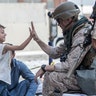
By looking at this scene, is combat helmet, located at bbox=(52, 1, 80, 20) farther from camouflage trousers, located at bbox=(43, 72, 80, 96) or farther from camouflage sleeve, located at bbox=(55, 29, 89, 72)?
camouflage trousers, located at bbox=(43, 72, 80, 96)

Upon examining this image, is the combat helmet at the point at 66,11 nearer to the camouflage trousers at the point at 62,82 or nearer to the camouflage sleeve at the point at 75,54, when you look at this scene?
the camouflage sleeve at the point at 75,54

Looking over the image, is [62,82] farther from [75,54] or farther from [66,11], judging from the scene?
[66,11]

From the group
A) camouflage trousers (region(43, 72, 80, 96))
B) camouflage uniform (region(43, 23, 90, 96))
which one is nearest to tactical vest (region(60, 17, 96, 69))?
camouflage uniform (region(43, 23, 90, 96))

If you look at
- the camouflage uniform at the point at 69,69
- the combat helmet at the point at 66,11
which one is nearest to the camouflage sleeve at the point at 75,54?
the camouflage uniform at the point at 69,69

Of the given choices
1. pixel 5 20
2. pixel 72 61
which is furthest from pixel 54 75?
pixel 5 20

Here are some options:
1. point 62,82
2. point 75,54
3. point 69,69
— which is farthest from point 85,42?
point 62,82

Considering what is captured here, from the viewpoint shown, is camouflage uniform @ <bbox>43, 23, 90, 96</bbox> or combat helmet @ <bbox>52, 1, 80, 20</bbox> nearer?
camouflage uniform @ <bbox>43, 23, 90, 96</bbox>

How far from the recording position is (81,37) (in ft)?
11.8

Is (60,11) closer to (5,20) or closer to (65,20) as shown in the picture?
(65,20)

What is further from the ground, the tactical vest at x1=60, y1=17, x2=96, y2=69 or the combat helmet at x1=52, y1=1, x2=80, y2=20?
the combat helmet at x1=52, y1=1, x2=80, y2=20

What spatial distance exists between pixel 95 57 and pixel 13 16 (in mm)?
23687

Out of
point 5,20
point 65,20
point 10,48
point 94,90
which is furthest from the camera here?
point 5,20

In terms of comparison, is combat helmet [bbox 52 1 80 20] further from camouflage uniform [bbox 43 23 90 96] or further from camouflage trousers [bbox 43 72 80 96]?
camouflage trousers [bbox 43 72 80 96]

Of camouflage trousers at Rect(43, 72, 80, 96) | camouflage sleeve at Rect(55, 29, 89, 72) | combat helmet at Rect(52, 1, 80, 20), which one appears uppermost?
combat helmet at Rect(52, 1, 80, 20)
